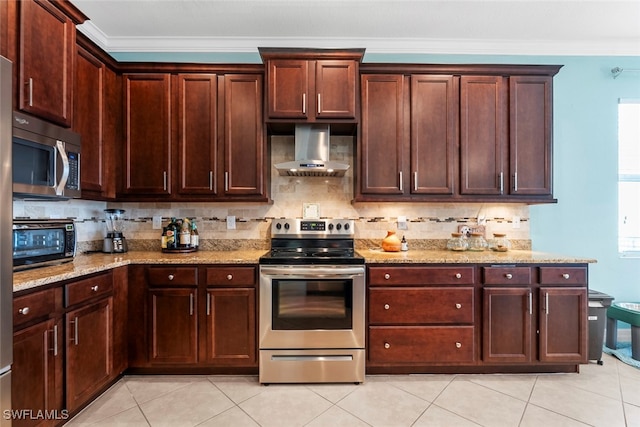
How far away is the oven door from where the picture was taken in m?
2.25

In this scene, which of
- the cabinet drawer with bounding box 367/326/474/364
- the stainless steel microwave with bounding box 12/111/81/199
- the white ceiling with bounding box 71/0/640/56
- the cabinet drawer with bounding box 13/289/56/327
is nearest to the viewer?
the cabinet drawer with bounding box 13/289/56/327

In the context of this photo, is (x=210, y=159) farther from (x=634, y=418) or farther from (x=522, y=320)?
(x=634, y=418)

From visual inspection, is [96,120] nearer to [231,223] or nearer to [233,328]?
[231,223]

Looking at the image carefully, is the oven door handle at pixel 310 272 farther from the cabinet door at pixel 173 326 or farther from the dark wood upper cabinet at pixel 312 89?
the dark wood upper cabinet at pixel 312 89

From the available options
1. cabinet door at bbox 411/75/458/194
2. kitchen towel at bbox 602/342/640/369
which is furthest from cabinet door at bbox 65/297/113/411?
kitchen towel at bbox 602/342/640/369

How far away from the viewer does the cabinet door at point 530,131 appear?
2.61 m

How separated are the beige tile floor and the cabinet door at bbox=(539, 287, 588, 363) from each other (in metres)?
0.20

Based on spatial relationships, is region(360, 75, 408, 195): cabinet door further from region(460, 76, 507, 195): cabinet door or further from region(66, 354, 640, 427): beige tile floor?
region(66, 354, 640, 427): beige tile floor

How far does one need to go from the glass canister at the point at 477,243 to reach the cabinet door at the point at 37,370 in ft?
10.5

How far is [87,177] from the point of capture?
7.44ft

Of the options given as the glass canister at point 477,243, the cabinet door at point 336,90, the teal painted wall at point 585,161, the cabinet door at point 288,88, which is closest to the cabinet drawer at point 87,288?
the cabinet door at point 288,88

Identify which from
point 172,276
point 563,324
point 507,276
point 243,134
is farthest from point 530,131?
point 172,276

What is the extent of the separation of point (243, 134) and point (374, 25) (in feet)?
5.24

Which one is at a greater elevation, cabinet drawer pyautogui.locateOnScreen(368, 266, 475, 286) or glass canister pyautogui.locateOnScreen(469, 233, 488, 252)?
glass canister pyautogui.locateOnScreen(469, 233, 488, 252)
